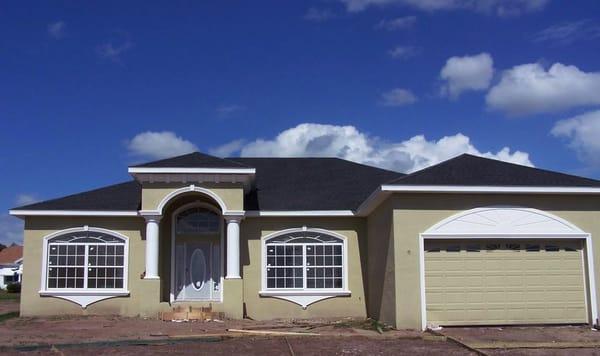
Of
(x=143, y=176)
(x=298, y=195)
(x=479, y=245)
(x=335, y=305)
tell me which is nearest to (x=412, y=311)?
(x=479, y=245)

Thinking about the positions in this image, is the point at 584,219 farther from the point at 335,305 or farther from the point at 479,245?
the point at 335,305

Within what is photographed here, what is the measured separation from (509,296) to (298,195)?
305 inches

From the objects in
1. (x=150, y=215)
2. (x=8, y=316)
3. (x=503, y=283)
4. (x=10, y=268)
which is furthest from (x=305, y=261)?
(x=10, y=268)

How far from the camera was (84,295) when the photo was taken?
66.0 feet

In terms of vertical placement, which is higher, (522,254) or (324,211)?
(324,211)

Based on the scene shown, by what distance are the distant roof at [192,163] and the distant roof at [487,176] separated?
5652 millimetres

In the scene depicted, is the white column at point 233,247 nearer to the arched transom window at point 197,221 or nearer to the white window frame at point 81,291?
the arched transom window at point 197,221

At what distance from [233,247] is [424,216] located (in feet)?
19.5

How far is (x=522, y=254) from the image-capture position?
1595 cm

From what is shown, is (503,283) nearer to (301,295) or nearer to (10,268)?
(301,295)

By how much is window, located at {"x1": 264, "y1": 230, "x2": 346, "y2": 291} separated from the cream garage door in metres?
4.83

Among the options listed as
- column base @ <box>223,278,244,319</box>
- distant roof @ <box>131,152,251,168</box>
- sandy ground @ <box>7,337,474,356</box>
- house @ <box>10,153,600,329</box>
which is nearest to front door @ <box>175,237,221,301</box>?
house @ <box>10,153,600,329</box>

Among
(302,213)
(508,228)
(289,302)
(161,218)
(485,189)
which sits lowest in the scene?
(289,302)

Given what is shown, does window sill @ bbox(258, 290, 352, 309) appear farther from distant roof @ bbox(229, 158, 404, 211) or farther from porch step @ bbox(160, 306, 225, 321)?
distant roof @ bbox(229, 158, 404, 211)
